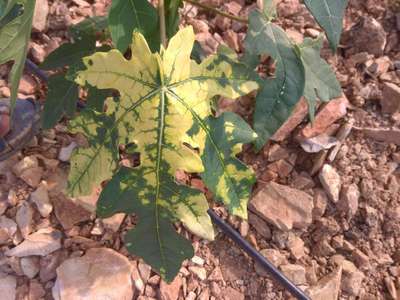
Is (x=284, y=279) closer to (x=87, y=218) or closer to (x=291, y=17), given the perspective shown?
(x=87, y=218)

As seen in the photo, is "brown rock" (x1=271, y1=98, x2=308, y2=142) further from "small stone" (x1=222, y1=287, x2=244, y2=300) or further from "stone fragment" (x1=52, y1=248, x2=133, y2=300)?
"stone fragment" (x1=52, y1=248, x2=133, y2=300)

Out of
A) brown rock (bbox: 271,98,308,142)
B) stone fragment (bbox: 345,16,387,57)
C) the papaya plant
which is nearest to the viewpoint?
the papaya plant

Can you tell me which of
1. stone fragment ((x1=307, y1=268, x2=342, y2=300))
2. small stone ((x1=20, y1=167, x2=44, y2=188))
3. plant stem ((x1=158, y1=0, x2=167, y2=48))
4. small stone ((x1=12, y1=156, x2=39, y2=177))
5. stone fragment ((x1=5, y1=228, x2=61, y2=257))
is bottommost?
stone fragment ((x1=307, y1=268, x2=342, y2=300))

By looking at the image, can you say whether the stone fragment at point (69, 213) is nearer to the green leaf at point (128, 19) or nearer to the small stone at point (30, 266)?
the small stone at point (30, 266)

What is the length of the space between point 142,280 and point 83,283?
0.45 ft

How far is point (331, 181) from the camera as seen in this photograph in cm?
132

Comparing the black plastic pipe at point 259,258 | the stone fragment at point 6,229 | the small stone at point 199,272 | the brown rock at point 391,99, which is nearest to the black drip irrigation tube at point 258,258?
the black plastic pipe at point 259,258

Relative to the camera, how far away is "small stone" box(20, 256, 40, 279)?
115cm

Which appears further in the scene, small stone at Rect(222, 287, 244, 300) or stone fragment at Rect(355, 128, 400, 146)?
stone fragment at Rect(355, 128, 400, 146)

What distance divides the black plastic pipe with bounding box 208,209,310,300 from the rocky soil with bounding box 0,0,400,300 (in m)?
0.03

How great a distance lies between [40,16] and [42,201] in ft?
1.78

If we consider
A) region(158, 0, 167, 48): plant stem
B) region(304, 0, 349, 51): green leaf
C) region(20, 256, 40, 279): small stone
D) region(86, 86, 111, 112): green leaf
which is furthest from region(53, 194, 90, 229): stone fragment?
region(304, 0, 349, 51): green leaf

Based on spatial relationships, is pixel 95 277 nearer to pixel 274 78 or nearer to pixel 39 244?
pixel 39 244

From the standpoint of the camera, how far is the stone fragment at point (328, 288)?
1.22 m
